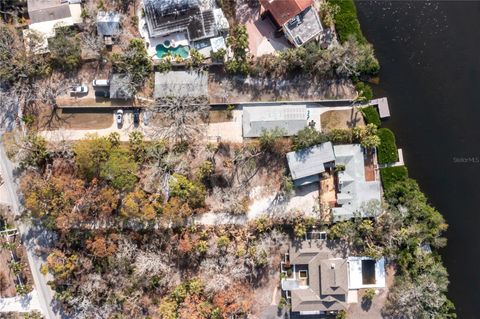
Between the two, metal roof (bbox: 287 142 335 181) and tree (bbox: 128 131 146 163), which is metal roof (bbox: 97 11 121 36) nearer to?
tree (bbox: 128 131 146 163)

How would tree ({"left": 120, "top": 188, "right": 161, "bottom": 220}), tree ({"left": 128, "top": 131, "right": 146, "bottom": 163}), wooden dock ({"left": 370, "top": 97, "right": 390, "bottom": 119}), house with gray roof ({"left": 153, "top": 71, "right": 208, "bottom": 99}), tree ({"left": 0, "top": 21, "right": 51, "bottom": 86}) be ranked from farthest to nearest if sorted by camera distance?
wooden dock ({"left": 370, "top": 97, "right": 390, "bottom": 119}) < house with gray roof ({"left": 153, "top": 71, "right": 208, "bottom": 99}) < tree ({"left": 128, "top": 131, "right": 146, "bottom": 163}) < tree ({"left": 0, "top": 21, "right": 51, "bottom": 86}) < tree ({"left": 120, "top": 188, "right": 161, "bottom": 220})

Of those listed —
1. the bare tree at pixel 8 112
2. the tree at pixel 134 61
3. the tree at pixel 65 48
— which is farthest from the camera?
the bare tree at pixel 8 112

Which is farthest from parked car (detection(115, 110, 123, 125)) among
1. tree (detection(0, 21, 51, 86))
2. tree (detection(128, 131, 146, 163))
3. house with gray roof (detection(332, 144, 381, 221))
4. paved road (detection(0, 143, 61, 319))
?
house with gray roof (detection(332, 144, 381, 221))

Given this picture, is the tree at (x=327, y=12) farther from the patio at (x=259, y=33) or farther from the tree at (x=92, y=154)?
the tree at (x=92, y=154)

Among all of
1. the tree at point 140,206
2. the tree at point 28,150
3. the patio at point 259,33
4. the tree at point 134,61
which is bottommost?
the tree at point 140,206

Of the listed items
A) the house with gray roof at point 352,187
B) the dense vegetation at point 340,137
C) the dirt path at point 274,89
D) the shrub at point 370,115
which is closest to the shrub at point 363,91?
the dirt path at point 274,89

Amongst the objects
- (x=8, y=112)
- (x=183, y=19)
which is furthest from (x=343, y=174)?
(x=8, y=112)
